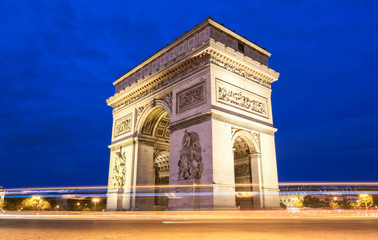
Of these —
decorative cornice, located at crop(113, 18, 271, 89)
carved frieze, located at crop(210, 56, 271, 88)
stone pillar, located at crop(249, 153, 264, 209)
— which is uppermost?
decorative cornice, located at crop(113, 18, 271, 89)

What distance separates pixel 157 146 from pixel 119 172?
343cm

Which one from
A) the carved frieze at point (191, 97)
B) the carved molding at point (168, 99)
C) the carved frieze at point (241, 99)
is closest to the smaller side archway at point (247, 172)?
the carved frieze at point (241, 99)

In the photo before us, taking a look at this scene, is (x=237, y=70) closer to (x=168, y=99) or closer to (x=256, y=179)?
(x=168, y=99)

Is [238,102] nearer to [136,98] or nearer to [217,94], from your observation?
[217,94]

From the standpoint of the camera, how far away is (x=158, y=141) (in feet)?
72.0

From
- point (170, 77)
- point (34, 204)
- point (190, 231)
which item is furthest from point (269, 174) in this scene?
point (34, 204)

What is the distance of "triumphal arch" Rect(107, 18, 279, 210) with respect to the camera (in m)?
15.2

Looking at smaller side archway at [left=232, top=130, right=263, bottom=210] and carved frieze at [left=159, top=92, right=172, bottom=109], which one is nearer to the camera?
smaller side archway at [left=232, top=130, right=263, bottom=210]

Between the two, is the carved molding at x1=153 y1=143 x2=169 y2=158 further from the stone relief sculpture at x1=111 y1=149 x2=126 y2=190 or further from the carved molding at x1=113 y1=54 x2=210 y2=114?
the carved molding at x1=113 y1=54 x2=210 y2=114

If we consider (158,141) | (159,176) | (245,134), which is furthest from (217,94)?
(159,176)

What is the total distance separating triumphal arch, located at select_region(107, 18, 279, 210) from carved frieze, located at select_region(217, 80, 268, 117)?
0.06 metres

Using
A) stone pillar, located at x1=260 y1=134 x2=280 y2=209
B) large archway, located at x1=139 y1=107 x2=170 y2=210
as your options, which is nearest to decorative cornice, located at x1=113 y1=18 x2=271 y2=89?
large archway, located at x1=139 y1=107 x2=170 y2=210

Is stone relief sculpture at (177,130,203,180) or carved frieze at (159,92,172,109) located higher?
carved frieze at (159,92,172,109)

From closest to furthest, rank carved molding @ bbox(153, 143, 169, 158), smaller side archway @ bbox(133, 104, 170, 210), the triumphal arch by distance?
the triumphal arch < smaller side archway @ bbox(133, 104, 170, 210) < carved molding @ bbox(153, 143, 169, 158)
